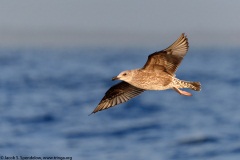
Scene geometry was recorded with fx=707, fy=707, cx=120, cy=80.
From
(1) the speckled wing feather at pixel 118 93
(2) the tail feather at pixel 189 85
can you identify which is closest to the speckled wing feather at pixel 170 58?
(2) the tail feather at pixel 189 85

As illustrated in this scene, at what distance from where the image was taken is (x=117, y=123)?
3975 centimetres

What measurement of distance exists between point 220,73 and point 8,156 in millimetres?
37955

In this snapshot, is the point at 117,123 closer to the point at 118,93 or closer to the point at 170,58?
the point at 118,93

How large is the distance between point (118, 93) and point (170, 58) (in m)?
1.42

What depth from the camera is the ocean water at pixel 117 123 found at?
31406mm

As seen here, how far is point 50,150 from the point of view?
30.4 meters

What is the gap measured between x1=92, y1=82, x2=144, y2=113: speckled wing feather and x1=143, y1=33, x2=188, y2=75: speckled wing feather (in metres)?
1.02

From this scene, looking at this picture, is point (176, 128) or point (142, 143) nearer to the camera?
point (142, 143)

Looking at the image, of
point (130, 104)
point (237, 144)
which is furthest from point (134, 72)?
point (130, 104)

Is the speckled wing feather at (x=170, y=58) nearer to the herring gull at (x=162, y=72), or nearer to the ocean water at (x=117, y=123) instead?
the herring gull at (x=162, y=72)

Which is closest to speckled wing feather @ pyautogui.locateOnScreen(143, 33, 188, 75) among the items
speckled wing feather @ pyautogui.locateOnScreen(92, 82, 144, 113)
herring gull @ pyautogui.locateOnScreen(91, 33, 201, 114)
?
herring gull @ pyautogui.locateOnScreen(91, 33, 201, 114)

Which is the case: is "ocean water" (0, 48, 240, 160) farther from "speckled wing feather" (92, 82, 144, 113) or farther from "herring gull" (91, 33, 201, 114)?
"herring gull" (91, 33, 201, 114)

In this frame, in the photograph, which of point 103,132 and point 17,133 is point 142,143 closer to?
point 103,132

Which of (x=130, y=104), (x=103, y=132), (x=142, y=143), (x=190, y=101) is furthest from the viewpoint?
(x=190, y=101)
